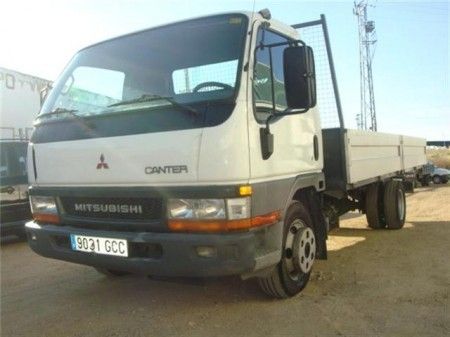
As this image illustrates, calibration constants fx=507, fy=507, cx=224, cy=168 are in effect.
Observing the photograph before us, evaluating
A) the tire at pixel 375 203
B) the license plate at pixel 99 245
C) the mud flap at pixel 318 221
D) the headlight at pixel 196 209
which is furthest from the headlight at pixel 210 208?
the tire at pixel 375 203

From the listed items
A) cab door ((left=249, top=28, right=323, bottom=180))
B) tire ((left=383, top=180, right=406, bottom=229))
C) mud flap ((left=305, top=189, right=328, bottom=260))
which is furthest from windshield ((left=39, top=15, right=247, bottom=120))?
tire ((left=383, top=180, right=406, bottom=229))

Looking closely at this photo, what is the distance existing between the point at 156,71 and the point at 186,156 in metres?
1.03

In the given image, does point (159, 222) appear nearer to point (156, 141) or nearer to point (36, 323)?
point (156, 141)

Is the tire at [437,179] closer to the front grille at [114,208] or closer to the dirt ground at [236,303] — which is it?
the dirt ground at [236,303]

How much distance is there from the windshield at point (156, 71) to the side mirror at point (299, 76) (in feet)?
1.25

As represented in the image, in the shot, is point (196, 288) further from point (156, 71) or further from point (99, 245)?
point (156, 71)

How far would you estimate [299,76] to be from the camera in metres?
3.79

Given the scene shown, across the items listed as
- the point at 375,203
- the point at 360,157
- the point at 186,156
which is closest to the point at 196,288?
the point at 186,156

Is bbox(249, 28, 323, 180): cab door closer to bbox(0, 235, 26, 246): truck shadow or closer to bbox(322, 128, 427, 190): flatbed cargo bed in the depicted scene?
bbox(322, 128, 427, 190): flatbed cargo bed

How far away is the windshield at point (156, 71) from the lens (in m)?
3.87

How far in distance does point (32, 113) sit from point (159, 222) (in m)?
8.53

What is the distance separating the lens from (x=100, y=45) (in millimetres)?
4695

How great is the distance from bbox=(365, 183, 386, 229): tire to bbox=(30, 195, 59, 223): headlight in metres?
5.06

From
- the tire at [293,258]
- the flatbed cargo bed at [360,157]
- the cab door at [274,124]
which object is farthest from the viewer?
the flatbed cargo bed at [360,157]
